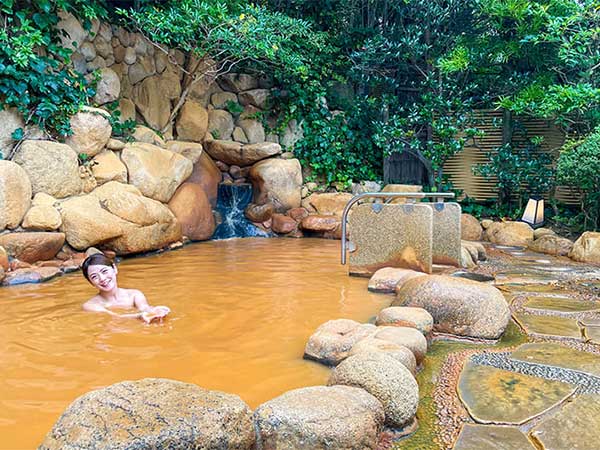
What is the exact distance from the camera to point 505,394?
2393mm

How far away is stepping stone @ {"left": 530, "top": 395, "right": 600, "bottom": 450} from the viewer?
1.94m

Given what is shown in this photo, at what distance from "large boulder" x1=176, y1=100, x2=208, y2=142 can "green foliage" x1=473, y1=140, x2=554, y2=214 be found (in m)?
6.05

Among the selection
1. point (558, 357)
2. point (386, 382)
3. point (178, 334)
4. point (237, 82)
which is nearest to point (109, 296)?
point (178, 334)

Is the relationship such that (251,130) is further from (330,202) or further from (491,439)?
(491,439)

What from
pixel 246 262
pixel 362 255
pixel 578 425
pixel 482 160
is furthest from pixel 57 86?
pixel 482 160

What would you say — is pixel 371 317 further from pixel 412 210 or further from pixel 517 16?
pixel 517 16

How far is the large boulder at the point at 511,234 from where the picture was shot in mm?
8172

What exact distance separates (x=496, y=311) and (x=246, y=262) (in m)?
3.94

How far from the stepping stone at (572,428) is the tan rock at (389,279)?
8.06ft

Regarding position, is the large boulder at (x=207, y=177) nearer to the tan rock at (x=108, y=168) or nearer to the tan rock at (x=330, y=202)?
the tan rock at (x=108, y=168)

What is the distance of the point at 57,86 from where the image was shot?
6.78 m

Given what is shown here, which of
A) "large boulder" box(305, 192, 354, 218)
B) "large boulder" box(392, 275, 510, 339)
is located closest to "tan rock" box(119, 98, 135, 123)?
"large boulder" box(305, 192, 354, 218)

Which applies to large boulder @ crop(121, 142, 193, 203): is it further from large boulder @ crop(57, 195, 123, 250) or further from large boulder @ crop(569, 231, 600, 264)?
large boulder @ crop(569, 231, 600, 264)

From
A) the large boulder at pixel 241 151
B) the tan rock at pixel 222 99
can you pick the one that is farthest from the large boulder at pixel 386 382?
the tan rock at pixel 222 99
